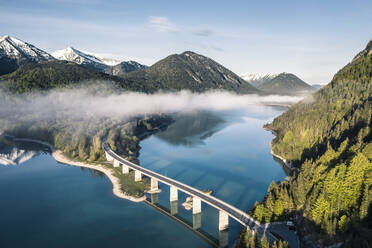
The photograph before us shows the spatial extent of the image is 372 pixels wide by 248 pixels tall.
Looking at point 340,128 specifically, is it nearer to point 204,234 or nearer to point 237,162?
point 237,162

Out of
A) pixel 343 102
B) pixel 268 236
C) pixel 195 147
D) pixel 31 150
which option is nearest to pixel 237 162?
pixel 195 147

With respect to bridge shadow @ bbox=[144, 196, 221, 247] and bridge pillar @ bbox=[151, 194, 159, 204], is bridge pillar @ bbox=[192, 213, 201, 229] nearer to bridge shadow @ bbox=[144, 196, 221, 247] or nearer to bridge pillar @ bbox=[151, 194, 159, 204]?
bridge shadow @ bbox=[144, 196, 221, 247]

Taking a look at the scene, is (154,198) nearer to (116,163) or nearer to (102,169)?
(116,163)

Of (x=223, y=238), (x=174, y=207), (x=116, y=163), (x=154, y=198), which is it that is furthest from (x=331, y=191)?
(x=116, y=163)

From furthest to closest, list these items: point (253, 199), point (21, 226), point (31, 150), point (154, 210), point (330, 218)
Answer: point (31, 150) → point (253, 199) → point (154, 210) → point (21, 226) → point (330, 218)

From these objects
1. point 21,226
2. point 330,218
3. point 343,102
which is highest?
point 343,102

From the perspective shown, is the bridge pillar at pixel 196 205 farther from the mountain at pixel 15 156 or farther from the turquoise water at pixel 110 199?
the mountain at pixel 15 156
